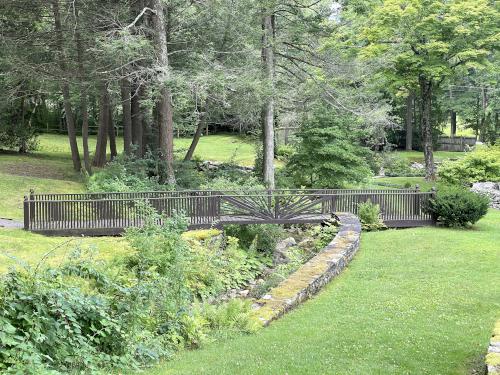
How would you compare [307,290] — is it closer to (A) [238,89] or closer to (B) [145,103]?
(B) [145,103]

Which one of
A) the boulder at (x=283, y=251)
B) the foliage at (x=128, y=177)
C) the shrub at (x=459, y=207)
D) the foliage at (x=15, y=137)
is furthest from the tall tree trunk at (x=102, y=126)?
the shrub at (x=459, y=207)

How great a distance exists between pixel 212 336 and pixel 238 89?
50.2 feet

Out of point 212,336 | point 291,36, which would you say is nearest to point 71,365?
point 212,336

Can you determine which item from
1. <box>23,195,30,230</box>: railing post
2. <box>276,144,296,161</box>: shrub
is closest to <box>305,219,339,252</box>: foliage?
<box>23,195,30,230</box>: railing post

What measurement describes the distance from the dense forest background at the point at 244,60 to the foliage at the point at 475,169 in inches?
146

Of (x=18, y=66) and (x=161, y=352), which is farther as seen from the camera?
(x=18, y=66)

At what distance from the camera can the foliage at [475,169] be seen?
26.7 m

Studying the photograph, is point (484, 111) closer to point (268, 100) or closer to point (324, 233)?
point (268, 100)

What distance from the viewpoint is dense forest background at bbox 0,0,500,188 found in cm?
2128

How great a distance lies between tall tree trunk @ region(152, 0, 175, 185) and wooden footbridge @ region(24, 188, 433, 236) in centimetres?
422

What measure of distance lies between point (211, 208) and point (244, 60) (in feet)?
33.0

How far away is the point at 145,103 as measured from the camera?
62.4ft

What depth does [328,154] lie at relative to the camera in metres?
25.0

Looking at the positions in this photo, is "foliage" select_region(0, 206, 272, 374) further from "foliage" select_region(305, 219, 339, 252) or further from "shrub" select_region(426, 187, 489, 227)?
"shrub" select_region(426, 187, 489, 227)
